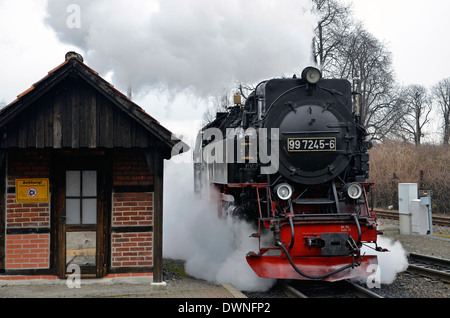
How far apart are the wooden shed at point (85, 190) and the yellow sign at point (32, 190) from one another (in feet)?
0.05

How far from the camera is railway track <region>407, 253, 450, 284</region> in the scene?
8203 millimetres

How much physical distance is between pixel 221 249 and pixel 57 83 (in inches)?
185

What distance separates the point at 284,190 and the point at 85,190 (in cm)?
316

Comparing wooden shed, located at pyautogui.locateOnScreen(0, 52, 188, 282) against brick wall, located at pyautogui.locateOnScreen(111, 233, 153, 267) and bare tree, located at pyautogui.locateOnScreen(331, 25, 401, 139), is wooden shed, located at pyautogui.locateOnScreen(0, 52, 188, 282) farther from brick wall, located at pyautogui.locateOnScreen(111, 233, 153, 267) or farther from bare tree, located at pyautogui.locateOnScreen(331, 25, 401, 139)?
→ bare tree, located at pyautogui.locateOnScreen(331, 25, 401, 139)

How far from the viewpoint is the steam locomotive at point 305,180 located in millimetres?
7023

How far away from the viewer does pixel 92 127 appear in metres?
6.74

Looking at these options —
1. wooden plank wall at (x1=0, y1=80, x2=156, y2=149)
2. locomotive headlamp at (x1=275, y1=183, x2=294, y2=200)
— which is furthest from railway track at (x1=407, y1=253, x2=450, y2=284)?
wooden plank wall at (x1=0, y1=80, x2=156, y2=149)

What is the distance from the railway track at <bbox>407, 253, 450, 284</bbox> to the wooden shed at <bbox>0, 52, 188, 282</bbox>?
4.90 metres

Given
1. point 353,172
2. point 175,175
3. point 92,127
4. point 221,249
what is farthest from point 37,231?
point 175,175

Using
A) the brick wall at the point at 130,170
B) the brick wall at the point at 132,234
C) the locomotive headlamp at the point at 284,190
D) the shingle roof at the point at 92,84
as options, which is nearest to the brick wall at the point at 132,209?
the brick wall at the point at 132,234

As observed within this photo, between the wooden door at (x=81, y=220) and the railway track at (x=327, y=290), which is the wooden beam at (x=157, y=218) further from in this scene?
the railway track at (x=327, y=290)

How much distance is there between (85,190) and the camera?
289 inches
